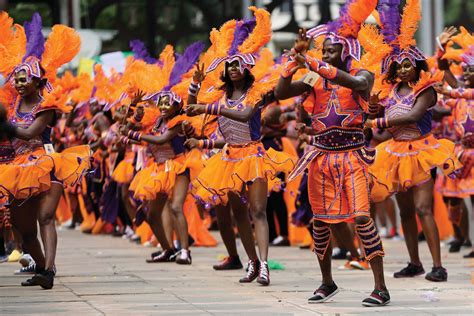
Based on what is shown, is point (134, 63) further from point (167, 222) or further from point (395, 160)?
point (395, 160)

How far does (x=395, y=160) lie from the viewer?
11.3 meters

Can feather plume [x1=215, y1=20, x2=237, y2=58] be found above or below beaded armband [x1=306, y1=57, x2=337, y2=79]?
above

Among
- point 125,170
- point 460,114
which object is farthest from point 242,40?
point 125,170

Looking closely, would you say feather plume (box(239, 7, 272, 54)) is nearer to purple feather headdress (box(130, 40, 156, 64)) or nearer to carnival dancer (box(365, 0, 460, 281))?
carnival dancer (box(365, 0, 460, 281))

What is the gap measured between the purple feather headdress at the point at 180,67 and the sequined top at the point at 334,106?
11.5 feet

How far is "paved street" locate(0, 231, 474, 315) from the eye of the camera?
9.20 m

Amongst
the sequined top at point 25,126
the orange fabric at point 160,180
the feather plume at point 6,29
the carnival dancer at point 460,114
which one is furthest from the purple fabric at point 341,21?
the orange fabric at point 160,180

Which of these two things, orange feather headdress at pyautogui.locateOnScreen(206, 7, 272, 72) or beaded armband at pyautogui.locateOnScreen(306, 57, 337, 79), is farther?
orange feather headdress at pyautogui.locateOnScreen(206, 7, 272, 72)

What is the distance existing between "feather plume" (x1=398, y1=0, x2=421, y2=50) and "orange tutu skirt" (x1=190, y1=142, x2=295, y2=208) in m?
1.60

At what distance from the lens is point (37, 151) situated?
1087 centimetres

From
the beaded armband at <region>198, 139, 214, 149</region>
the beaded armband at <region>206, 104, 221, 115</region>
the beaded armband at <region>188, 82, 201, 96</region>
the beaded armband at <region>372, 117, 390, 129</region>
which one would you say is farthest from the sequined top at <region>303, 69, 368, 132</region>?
the beaded armband at <region>198, 139, 214, 149</region>

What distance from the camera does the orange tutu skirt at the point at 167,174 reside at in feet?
44.0

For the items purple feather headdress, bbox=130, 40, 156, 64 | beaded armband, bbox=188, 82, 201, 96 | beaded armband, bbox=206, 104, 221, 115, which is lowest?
beaded armband, bbox=206, 104, 221, 115

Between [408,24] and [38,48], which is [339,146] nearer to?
[408,24]
